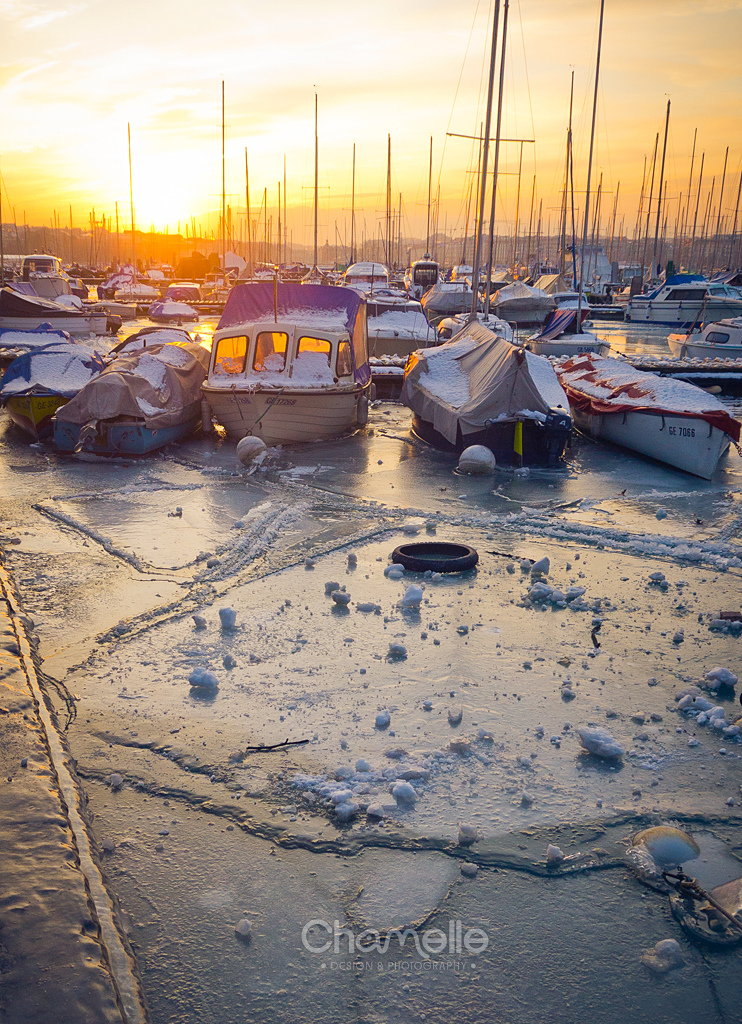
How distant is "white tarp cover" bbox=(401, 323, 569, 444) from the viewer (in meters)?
14.0

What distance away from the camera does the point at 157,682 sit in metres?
6.29

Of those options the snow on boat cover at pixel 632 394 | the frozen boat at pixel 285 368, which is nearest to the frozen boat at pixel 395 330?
the snow on boat cover at pixel 632 394

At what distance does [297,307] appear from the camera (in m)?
16.2

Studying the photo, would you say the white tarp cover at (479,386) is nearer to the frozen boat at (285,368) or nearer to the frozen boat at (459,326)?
the frozen boat at (285,368)

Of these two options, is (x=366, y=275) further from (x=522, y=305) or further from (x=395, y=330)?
(x=395, y=330)

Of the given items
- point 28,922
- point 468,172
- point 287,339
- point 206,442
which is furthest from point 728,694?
point 468,172

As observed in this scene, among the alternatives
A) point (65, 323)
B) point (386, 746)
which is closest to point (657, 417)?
point (386, 746)

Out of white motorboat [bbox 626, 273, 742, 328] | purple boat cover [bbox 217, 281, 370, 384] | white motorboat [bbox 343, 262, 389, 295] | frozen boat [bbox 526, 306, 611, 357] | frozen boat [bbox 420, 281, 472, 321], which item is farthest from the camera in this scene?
white motorboat [bbox 343, 262, 389, 295]

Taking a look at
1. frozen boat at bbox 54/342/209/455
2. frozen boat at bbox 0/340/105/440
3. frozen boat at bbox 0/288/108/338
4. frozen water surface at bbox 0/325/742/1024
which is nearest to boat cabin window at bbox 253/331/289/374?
frozen boat at bbox 54/342/209/455

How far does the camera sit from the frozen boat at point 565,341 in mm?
25625

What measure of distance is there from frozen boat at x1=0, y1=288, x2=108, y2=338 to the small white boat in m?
21.3

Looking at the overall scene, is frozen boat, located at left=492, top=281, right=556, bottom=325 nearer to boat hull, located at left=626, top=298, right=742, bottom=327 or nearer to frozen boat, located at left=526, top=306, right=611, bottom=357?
boat hull, located at left=626, top=298, right=742, bottom=327

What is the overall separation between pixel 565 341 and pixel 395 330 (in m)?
5.24

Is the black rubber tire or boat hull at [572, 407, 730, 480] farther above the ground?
boat hull at [572, 407, 730, 480]
